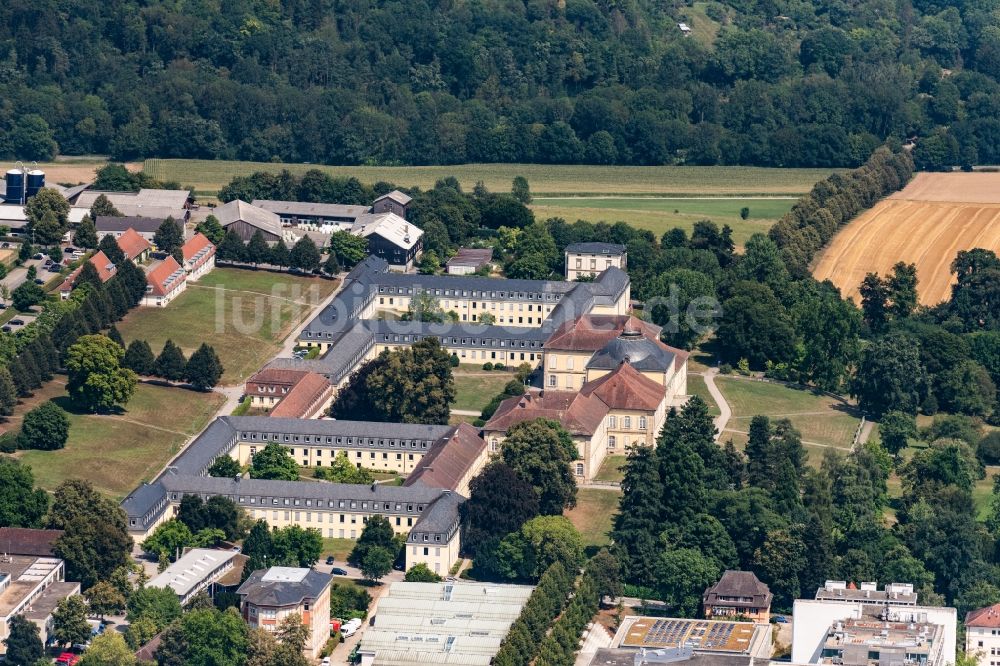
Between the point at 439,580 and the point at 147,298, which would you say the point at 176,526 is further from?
the point at 147,298

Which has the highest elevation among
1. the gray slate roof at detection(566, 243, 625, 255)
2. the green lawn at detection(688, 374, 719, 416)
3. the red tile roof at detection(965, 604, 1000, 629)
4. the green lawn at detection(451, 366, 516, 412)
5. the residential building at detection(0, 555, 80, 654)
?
the gray slate roof at detection(566, 243, 625, 255)

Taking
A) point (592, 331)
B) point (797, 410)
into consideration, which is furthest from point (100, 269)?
point (797, 410)

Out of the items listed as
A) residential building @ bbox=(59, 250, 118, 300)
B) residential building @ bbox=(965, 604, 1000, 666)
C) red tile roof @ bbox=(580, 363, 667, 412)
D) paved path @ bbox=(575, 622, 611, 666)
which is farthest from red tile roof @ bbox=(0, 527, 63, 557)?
residential building @ bbox=(965, 604, 1000, 666)

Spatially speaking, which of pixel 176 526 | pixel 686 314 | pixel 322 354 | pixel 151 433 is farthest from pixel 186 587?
pixel 686 314

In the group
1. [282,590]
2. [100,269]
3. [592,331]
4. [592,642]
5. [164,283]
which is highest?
[592,331]

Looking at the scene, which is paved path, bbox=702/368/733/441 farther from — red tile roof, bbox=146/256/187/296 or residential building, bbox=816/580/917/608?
red tile roof, bbox=146/256/187/296

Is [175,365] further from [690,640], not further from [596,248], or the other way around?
[690,640]
